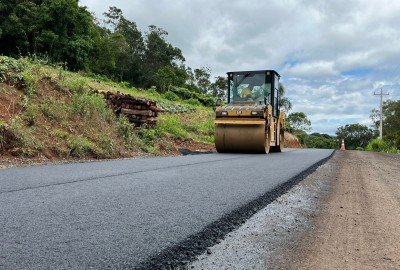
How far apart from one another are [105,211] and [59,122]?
23.0 feet

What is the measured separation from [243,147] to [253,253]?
995 cm

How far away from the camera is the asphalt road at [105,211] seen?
2.23m

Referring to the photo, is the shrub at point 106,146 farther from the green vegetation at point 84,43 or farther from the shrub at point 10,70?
the green vegetation at point 84,43

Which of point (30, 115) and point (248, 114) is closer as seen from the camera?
point (30, 115)

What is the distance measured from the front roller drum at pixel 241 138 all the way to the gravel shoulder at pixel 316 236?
7068 millimetres

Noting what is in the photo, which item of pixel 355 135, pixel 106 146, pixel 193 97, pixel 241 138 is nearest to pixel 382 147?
pixel 241 138

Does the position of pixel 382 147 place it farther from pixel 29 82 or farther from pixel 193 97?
pixel 29 82

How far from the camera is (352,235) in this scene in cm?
312

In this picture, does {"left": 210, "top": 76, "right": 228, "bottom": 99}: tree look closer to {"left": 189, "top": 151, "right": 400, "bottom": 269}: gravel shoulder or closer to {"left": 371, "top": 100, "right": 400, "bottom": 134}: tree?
{"left": 371, "top": 100, "right": 400, "bottom": 134}: tree

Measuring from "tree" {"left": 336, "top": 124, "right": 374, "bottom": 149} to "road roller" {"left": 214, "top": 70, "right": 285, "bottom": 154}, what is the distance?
51294 mm

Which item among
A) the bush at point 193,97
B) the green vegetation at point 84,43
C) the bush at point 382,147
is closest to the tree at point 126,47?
the green vegetation at point 84,43

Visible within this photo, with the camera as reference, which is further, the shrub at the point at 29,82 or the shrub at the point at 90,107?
the shrub at the point at 90,107

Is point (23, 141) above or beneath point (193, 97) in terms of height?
beneath

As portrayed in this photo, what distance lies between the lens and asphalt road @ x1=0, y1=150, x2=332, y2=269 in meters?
2.23
